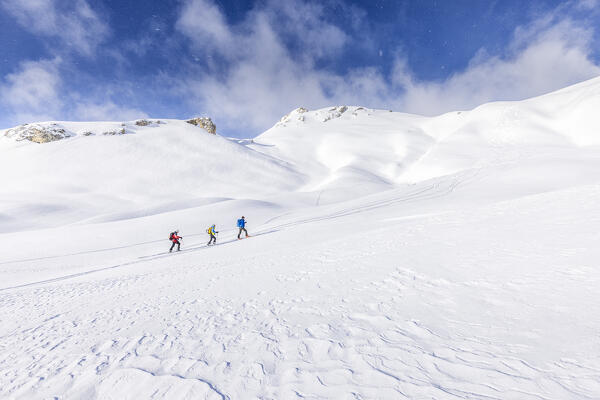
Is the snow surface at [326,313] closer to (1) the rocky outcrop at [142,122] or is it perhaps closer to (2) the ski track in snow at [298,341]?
(2) the ski track in snow at [298,341]

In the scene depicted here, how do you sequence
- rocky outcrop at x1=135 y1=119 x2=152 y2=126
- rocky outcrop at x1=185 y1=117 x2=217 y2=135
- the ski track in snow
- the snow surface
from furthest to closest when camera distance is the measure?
1. rocky outcrop at x1=185 y1=117 x2=217 y2=135
2. rocky outcrop at x1=135 y1=119 x2=152 y2=126
3. the snow surface
4. the ski track in snow

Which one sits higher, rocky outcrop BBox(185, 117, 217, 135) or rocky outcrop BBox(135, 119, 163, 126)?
rocky outcrop BBox(185, 117, 217, 135)

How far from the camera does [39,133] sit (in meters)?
51.8

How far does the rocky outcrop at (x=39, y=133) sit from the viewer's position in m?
51.3

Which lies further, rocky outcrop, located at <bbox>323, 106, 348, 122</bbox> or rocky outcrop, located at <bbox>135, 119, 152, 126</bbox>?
rocky outcrop, located at <bbox>323, 106, 348, 122</bbox>

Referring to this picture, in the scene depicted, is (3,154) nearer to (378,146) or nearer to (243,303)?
(243,303)

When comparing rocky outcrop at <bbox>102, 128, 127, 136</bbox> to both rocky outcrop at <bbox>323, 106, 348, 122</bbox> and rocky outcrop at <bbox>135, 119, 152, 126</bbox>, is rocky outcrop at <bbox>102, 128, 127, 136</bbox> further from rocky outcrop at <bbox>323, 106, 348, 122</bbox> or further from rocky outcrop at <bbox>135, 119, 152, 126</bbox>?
rocky outcrop at <bbox>323, 106, 348, 122</bbox>

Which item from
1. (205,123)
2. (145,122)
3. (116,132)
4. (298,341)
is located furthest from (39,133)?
(298,341)

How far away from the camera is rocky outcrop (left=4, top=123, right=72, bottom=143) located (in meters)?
51.3

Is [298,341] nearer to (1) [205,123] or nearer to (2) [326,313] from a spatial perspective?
(2) [326,313]

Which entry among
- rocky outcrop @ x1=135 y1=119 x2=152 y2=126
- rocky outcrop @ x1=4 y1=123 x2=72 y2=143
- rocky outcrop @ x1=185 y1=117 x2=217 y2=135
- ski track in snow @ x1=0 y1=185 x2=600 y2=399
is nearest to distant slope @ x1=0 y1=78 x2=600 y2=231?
rocky outcrop @ x1=4 y1=123 x2=72 y2=143

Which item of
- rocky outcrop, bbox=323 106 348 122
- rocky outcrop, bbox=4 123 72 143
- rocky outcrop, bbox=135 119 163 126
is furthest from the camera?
rocky outcrop, bbox=323 106 348 122

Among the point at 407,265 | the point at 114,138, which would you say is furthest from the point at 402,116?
the point at 407,265

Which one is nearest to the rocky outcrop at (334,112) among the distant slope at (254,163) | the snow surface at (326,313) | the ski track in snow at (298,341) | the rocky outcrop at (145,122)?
the distant slope at (254,163)
